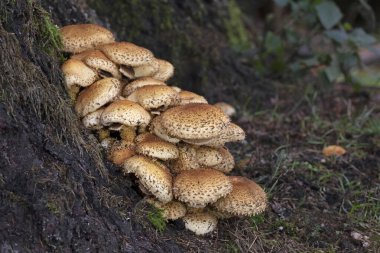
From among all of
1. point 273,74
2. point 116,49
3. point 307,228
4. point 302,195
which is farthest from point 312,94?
point 116,49

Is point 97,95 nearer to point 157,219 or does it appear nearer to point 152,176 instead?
point 152,176

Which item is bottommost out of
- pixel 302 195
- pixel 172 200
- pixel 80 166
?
pixel 302 195

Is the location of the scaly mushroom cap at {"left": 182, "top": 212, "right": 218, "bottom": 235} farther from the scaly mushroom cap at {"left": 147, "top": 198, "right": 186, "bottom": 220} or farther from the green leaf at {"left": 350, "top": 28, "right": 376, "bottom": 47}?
the green leaf at {"left": 350, "top": 28, "right": 376, "bottom": 47}

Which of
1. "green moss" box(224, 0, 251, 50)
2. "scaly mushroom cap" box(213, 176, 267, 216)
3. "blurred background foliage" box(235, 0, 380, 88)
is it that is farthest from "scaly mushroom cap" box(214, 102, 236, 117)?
"scaly mushroom cap" box(213, 176, 267, 216)

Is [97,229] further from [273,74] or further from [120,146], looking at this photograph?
[273,74]

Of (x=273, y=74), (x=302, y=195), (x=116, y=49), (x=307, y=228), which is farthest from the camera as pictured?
(x=273, y=74)

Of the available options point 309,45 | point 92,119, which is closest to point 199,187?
point 92,119
